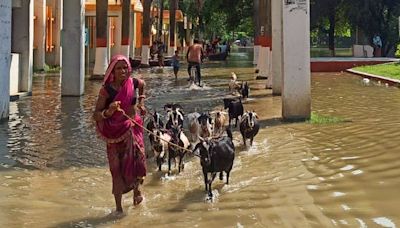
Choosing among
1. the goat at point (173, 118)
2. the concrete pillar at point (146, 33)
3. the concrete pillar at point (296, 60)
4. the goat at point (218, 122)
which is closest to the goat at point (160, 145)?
the goat at point (173, 118)

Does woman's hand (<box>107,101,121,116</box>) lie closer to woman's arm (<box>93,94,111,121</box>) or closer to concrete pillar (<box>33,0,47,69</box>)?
woman's arm (<box>93,94,111,121</box>)

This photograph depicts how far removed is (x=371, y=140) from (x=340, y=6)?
3391 centimetres

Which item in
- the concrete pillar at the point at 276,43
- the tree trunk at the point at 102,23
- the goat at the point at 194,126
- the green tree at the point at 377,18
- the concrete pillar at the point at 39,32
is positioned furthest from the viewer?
the green tree at the point at 377,18

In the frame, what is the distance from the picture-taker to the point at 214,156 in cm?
784

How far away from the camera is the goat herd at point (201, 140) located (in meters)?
7.87

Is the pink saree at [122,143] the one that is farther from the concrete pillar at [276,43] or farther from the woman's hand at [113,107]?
the concrete pillar at [276,43]

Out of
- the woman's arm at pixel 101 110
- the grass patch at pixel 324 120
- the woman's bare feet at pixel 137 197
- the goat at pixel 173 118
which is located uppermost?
the woman's arm at pixel 101 110

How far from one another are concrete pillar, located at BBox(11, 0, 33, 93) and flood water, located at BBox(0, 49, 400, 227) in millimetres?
4512

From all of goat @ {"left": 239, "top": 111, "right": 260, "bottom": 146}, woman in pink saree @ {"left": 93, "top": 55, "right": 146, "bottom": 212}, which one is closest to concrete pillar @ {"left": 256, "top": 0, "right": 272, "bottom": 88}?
goat @ {"left": 239, "top": 111, "right": 260, "bottom": 146}

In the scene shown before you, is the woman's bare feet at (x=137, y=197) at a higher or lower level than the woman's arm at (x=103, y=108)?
lower

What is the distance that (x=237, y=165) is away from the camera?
9.59 m

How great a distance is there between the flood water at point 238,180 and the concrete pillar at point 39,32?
1602 centimetres

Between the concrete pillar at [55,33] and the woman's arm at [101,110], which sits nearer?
the woman's arm at [101,110]

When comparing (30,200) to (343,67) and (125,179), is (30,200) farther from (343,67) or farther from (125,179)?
(343,67)
